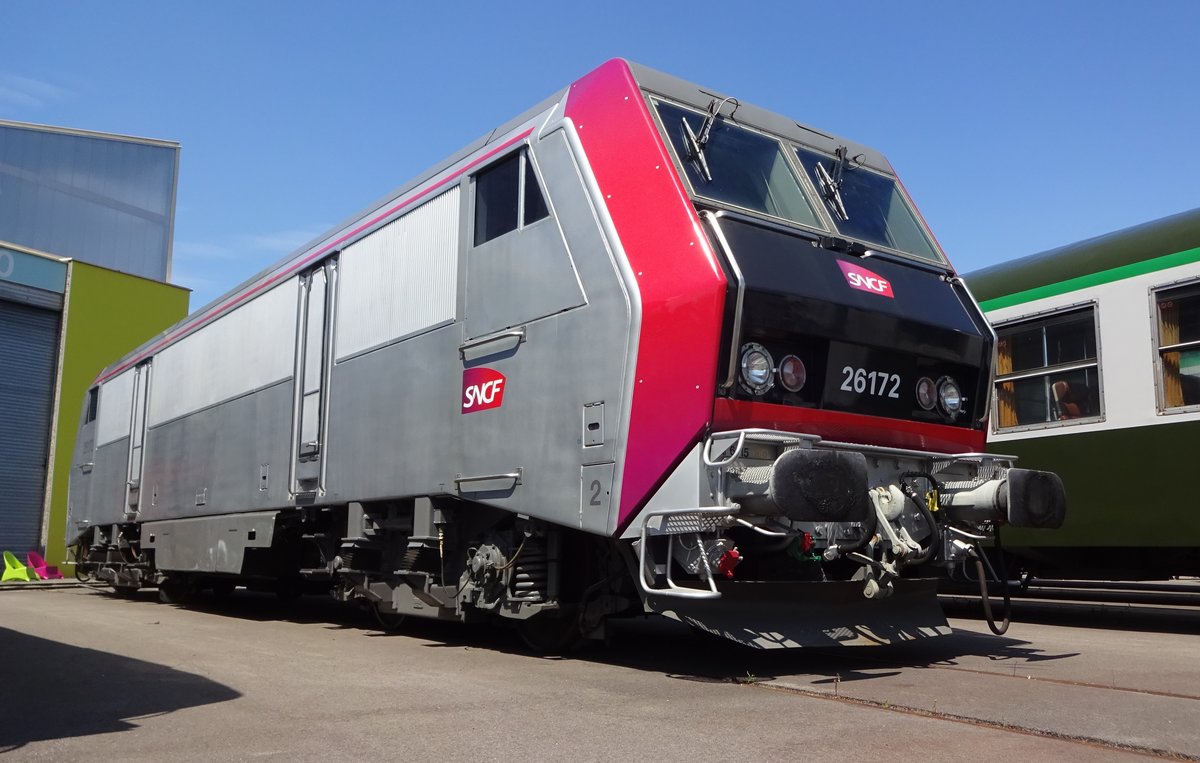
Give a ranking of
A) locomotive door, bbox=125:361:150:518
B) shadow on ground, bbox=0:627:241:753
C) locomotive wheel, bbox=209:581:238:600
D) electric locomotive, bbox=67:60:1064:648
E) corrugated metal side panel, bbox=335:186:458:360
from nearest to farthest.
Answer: shadow on ground, bbox=0:627:241:753 → electric locomotive, bbox=67:60:1064:648 → corrugated metal side panel, bbox=335:186:458:360 → locomotive wheel, bbox=209:581:238:600 → locomotive door, bbox=125:361:150:518

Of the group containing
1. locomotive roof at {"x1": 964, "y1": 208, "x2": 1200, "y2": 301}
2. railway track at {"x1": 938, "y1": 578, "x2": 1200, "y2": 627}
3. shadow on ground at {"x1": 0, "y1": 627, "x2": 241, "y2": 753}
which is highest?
locomotive roof at {"x1": 964, "y1": 208, "x2": 1200, "y2": 301}

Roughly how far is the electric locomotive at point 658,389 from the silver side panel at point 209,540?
1.15 m

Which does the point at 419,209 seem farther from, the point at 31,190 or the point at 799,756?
the point at 31,190

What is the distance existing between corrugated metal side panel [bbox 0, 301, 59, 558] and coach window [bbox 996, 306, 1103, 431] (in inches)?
789

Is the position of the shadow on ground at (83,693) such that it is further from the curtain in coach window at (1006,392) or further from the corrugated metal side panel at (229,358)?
the curtain in coach window at (1006,392)

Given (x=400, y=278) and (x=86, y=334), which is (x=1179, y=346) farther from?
(x=86, y=334)

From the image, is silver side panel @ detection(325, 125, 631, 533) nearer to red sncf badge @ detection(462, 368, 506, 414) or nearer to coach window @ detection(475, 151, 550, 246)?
red sncf badge @ detection(462, 368, 506, 414)

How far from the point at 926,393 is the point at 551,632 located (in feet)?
9.37

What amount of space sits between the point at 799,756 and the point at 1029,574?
703 centimetres

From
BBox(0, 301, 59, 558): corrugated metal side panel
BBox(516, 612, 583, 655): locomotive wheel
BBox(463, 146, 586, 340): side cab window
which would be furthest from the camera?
BBox(0, 301, 59, 558): corrugated metal side panel

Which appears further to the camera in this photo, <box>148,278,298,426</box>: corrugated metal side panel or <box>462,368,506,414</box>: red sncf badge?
<box>148,278,298,426</box>: corrugated metal side panel

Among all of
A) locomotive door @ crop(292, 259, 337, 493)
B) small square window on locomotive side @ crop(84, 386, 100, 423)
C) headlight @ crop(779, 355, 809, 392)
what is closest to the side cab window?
headlight @ crop(779, 355, 809, 392)

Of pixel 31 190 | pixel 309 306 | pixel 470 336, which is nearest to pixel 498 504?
pixel 470 336

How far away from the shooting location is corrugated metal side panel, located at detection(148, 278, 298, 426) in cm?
962
